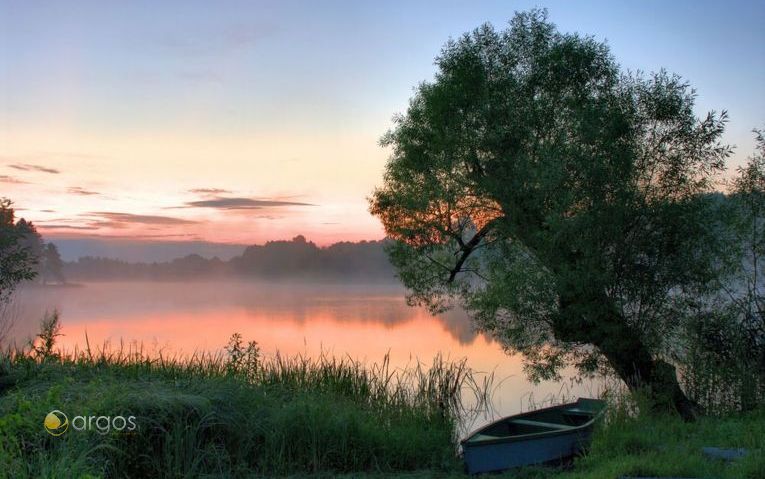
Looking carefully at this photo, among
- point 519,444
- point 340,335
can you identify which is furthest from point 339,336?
point 519,444

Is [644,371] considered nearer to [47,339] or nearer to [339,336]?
[47,339]

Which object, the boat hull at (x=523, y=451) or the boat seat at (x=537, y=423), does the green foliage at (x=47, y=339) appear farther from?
the boat seat at (x=537, y=423)

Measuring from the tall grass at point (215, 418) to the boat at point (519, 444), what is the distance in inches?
22.6

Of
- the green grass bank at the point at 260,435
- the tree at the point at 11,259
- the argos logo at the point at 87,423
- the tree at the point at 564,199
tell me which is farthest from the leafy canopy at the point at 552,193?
the tree at the point at 11,259

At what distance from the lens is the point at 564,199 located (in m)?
13.6

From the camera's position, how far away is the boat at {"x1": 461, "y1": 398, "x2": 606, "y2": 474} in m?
10.2

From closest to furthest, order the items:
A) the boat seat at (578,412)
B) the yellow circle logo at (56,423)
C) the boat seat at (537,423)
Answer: the yellow circle logo at (56,423) < the boat seat at (537,423) < the boat seat at (578,412)

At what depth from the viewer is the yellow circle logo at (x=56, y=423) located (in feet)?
26.5

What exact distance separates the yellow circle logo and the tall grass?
0.29ft

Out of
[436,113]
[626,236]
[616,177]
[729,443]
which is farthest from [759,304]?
[436,113]

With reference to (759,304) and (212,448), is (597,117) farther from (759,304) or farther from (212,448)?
(212,448)

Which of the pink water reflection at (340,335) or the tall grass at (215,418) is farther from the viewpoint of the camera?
the pink water reflection at (340,335)

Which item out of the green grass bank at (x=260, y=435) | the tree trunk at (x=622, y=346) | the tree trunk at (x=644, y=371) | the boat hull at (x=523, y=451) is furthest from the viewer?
the tree trunk at (x=622, y=346)

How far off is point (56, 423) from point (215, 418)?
84.1 inches
